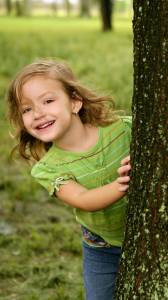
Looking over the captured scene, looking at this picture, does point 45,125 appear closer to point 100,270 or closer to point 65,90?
point 65,90

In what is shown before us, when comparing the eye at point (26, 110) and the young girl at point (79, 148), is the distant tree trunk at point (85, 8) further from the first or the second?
the eye at point (26, 110)

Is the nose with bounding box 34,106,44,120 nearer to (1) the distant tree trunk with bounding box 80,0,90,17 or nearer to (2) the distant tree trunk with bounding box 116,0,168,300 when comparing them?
(2) the distant tree trunk with bounding box 116,0,168,300

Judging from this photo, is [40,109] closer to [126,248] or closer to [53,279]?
[126,248]

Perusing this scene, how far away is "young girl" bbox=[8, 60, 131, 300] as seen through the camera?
274cm

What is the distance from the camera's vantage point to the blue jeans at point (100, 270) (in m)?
2.96

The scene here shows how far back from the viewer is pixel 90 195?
2.60 meters

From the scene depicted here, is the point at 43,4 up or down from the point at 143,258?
down

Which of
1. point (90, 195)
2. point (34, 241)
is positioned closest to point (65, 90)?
point (90, 195)

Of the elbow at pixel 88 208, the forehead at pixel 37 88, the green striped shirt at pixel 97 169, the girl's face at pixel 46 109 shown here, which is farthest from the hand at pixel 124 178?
the forehead at pixel 37 88

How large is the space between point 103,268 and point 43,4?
205 ft

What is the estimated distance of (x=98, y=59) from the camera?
13.4 metres

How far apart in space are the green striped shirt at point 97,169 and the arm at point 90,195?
4 centimetres

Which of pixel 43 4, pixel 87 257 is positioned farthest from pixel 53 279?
pixel 43 4

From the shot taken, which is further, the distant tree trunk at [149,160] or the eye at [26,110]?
the eye at [26,110]
